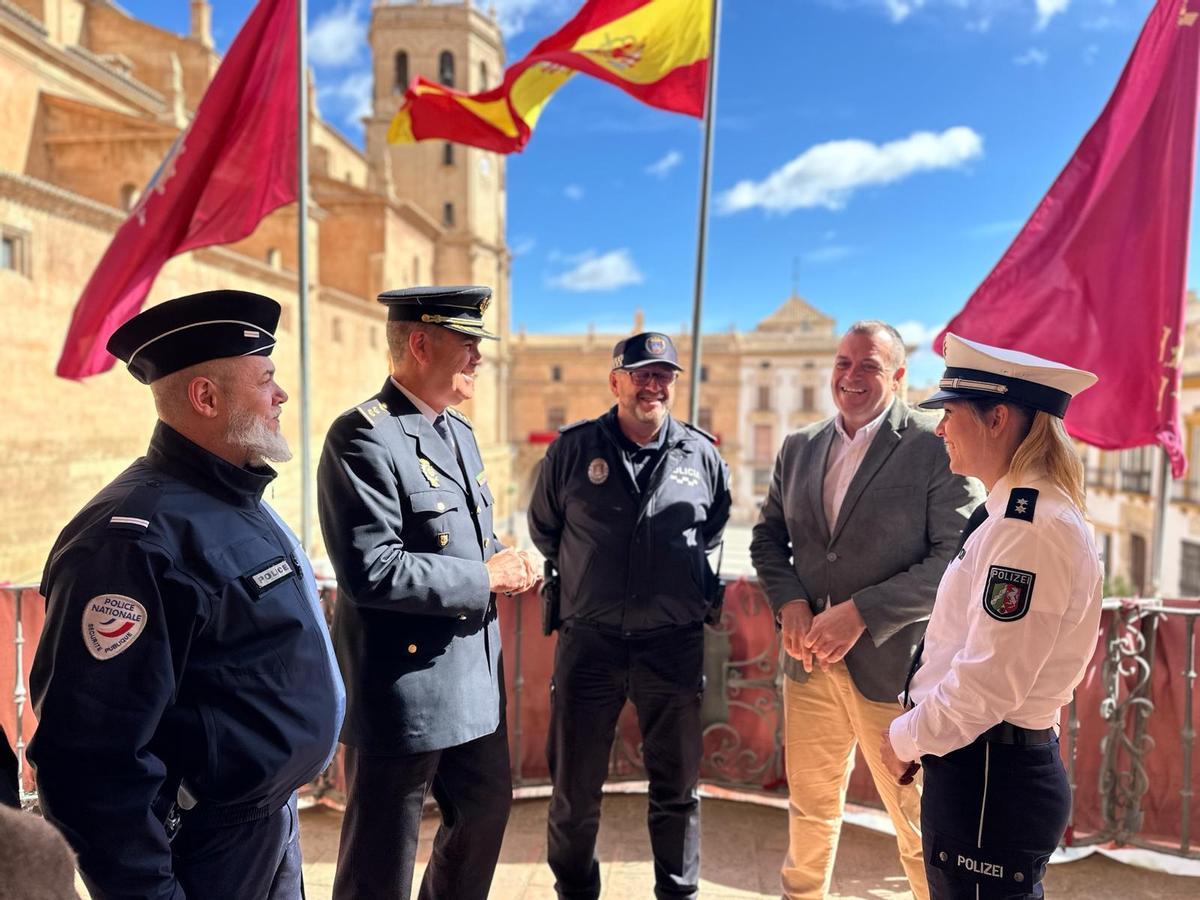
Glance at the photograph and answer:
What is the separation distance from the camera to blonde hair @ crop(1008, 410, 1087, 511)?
192cm

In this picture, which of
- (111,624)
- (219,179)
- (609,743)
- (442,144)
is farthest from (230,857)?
(442,144)

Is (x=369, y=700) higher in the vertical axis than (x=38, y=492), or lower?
higher

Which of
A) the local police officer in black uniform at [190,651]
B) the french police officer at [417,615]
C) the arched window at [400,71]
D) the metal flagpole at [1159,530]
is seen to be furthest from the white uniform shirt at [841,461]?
the arched window at [400,71]

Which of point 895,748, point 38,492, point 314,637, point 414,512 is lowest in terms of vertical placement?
point 38,492

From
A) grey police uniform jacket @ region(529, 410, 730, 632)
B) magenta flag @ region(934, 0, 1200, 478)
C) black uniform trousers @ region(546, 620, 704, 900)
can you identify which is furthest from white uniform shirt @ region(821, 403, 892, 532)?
magenta flag @ region(934, 0, 1200, 478)

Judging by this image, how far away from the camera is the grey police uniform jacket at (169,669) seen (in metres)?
1.47

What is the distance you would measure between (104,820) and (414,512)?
3.56ft

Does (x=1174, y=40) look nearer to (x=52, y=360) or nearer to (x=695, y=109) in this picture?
(x=695, y=109)

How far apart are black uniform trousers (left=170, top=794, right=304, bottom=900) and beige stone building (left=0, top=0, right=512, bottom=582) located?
102cm

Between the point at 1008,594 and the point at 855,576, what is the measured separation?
0.96 meters

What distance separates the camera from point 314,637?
1.85m

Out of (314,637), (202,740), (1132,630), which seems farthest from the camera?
(1132,630)

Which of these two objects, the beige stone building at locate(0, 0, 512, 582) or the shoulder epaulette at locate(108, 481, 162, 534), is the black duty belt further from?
the beige stone building at locate(0, 0, 512, 582)

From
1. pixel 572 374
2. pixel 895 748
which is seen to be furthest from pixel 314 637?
pixel 572 374
